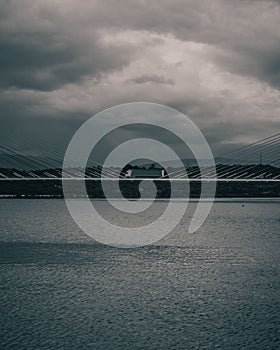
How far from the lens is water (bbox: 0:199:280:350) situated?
33.0 feet

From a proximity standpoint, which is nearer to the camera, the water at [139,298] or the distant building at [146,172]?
the water at [139,298]

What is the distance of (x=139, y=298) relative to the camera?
13.7 metres

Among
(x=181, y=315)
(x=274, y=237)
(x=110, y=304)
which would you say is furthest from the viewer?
(x=274, y=237)

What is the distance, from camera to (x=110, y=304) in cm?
1296

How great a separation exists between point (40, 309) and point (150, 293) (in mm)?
3273

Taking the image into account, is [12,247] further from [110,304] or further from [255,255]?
[110,304]

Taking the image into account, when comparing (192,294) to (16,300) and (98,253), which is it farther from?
(98,253)

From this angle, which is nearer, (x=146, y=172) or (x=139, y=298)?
(x=139, y=298)

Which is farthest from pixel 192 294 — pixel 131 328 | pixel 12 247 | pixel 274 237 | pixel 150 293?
pixel 274 237

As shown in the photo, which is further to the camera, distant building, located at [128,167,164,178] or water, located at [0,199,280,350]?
distant building, located at [128,167,164,178]

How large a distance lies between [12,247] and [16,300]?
13.1m

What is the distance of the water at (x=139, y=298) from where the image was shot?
1005 cm

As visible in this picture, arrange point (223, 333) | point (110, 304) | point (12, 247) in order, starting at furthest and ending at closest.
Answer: point (12, 247) < point (110, 304) < point (223, 333)

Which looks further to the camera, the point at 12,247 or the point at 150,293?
the point at 12,247
